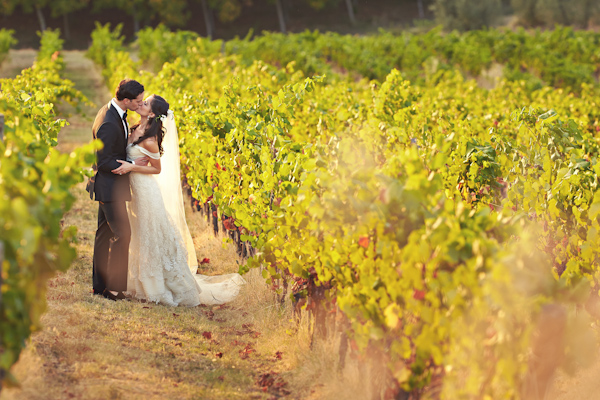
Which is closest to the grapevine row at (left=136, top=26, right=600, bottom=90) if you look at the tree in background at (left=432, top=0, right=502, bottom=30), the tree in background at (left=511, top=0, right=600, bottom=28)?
the tree in background at (left=511, top=0, right=600, bottom=28)

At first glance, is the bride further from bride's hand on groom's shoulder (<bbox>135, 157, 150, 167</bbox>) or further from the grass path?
the grass path

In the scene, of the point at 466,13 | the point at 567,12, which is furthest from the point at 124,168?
the point at 567,12

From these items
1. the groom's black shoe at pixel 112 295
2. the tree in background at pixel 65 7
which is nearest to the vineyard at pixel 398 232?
the groom's black shoe at pixel 112 295

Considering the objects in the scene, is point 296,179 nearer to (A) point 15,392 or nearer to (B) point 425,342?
(B) point 425,342

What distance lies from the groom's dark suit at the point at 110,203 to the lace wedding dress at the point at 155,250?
0.07m

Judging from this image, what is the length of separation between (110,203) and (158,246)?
51 cm

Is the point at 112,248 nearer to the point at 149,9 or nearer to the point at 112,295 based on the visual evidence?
the point at 112,295

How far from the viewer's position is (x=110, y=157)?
4453 millimetres

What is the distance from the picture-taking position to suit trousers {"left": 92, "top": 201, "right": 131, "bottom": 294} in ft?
15.1

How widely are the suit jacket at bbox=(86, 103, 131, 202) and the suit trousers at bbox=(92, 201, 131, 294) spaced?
0.29 ft

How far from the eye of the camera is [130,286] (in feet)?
15.6

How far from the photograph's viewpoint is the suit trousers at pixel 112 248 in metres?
4.60

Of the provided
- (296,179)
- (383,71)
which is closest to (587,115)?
(296,179)

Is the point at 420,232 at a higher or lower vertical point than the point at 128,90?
lower
